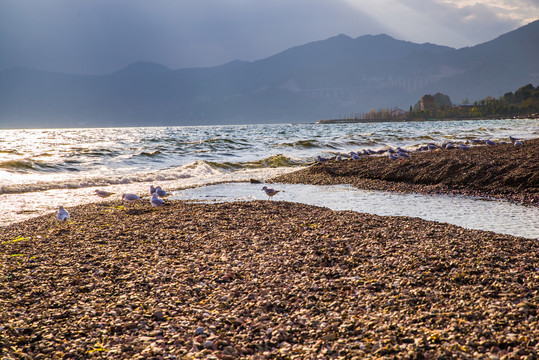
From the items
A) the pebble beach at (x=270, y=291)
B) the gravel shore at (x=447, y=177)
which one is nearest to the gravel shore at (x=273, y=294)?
the pebble beach at (x=270, y=291)

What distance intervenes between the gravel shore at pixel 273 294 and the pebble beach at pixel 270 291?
0.02 meters

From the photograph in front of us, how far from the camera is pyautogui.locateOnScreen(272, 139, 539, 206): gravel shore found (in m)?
11.9

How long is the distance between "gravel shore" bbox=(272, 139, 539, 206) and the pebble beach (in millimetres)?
5254

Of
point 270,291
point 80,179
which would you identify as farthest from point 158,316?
point 80,179

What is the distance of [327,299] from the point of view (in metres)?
4.56

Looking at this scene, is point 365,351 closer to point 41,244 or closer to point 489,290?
point 489,290

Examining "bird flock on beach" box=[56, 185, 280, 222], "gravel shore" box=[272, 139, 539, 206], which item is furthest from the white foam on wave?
"gravel shore" box=[272, 139, 539, 206]

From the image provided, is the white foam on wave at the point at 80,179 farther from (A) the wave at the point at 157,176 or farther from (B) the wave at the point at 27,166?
(B) the wave at the point at 27,166

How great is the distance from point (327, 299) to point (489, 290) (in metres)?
1.84

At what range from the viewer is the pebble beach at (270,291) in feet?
12.0

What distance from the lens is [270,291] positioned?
4.83 meters

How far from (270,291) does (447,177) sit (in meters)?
11.2

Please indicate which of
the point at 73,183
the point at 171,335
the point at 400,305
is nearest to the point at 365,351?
the point at 400,305

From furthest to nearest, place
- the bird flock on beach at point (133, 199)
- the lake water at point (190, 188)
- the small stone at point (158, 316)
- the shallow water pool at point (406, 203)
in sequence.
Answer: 1. the lake water at point (190, 188)
2. the bird flock on beach at point (133, 199)
3. the shallow water pool at point (406, 203)
4. the small stone at point (158, 316)
